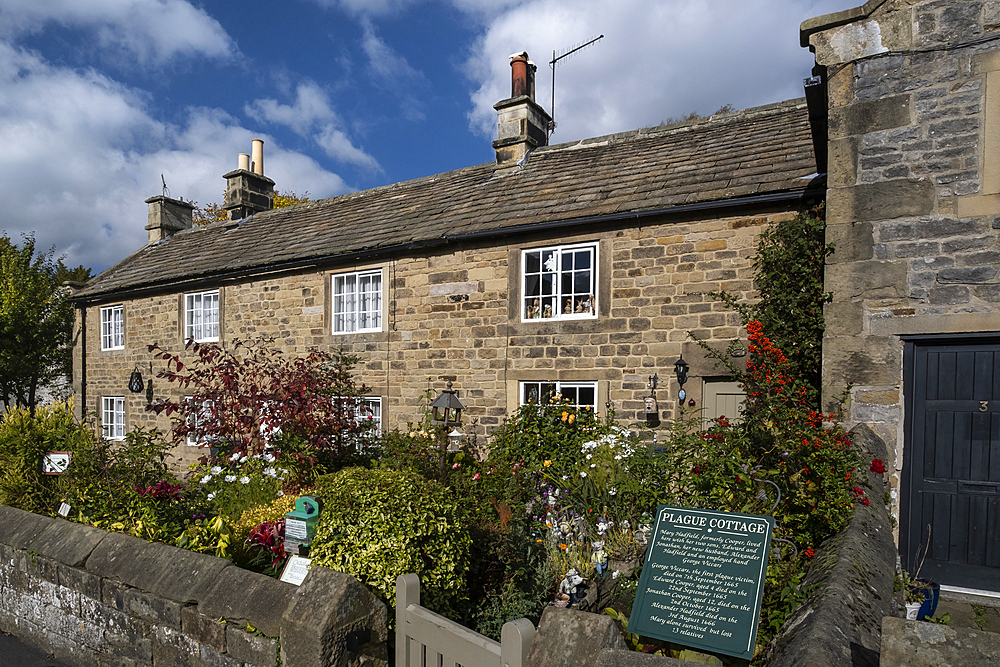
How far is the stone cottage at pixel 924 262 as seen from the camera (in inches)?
211

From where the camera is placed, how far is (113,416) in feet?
52.3

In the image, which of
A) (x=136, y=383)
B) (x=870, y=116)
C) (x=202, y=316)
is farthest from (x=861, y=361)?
(x=136, y=383)

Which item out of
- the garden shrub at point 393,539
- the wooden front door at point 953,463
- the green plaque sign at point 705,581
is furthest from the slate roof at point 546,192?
the garden shrub at point 393,539

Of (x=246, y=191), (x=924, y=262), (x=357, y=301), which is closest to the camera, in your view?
(x=924, y=262)

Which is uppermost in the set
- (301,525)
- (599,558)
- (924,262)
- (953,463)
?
(924,262)

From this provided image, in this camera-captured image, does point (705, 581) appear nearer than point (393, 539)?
Yes

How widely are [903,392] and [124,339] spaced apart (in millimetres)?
16661

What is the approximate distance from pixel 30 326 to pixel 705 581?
20834 mm

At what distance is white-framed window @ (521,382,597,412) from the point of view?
9016 mm

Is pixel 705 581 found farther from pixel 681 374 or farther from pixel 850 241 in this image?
pixel 681 374

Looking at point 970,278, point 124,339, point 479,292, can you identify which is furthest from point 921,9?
point 124,339

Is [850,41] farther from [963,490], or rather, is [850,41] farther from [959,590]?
[959,590]

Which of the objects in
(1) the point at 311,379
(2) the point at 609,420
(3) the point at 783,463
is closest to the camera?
(3) the point at 783,463

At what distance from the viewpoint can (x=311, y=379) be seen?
9.45 meters
